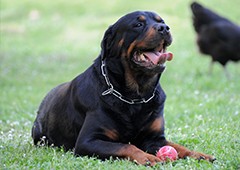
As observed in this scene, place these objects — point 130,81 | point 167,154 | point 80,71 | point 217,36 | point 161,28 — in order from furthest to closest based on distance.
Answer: point 80,71 → point 217,36 → point 130,81 → point 161,28 → point 167,154

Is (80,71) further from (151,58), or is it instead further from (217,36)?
(151,58)

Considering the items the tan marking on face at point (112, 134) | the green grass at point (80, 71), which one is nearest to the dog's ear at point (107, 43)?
the tan marking on face at point (112, 134)

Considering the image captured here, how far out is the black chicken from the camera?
51.6 feet

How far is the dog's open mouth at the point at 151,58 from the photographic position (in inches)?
233

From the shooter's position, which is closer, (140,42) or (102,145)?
(102,145)

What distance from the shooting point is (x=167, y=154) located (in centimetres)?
571

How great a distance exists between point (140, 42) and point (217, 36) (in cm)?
1021

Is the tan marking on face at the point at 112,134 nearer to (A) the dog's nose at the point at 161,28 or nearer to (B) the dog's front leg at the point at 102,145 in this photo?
(B) the dog's front leg at the point at 102,145

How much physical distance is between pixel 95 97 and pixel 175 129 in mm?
2062

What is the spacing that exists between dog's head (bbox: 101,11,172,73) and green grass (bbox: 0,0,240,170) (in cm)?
108

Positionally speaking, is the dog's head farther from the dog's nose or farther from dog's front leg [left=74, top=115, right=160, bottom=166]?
dog's front leg [left=74, top=115, right=160, bottom=166]

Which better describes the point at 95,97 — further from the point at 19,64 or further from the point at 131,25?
the point at 19,64

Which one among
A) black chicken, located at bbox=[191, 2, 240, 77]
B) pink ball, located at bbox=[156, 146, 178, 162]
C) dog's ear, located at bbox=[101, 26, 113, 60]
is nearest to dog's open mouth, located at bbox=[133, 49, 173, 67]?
dog's ear, located at bbox=[101, 26, 113, 60]

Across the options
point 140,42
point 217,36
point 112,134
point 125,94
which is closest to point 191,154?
point 112,134
